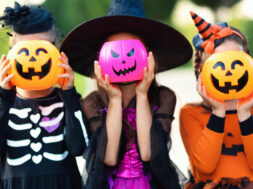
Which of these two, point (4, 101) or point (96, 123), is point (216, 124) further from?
point (4, 101)

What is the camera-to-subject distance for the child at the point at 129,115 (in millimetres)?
2701

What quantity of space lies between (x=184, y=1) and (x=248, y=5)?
48.1 inches

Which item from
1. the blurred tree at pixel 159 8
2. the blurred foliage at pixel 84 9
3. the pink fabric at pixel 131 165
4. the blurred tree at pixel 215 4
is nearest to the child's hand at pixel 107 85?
the pink fabric at pixel 131 165

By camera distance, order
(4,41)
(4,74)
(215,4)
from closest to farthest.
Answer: (4,74) < (4,41) < (215,4)

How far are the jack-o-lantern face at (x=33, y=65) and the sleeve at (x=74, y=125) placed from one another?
8.5 inches

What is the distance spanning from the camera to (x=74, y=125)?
2.83 m

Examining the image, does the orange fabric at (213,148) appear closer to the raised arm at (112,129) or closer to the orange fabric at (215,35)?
the orange fabric at (215,35)

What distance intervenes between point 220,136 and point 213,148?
0.11m

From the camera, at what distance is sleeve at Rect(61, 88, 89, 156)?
2826 millimetres

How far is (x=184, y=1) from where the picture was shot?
286 inches

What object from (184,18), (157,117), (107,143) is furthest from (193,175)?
(184,18)

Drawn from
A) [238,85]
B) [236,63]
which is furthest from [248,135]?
[236,63]

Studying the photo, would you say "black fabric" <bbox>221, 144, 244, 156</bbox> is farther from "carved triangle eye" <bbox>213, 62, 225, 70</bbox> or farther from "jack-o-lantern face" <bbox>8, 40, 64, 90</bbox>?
"jack-o-lantern face" <bbox>8, 40, 64, 90</bbox>

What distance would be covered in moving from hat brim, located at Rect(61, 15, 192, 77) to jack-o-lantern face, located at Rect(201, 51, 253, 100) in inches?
15.2
